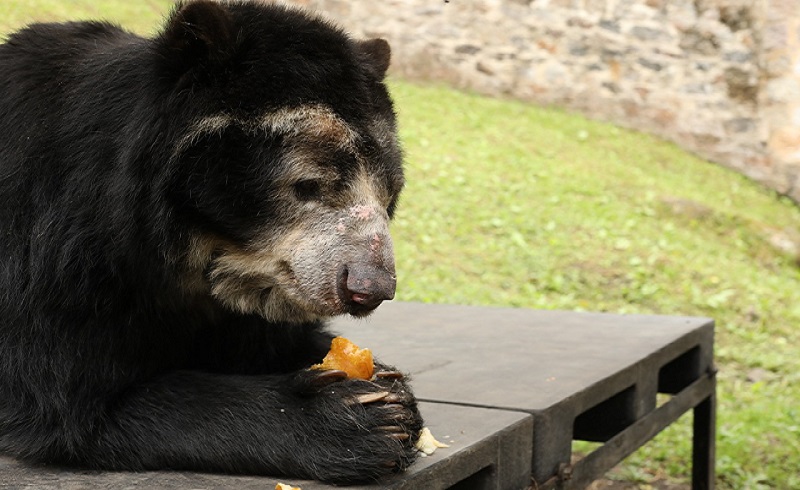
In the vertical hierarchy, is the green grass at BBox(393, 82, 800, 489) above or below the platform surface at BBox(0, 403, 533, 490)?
below

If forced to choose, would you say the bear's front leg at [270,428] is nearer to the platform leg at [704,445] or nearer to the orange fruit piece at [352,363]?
the orange fruit piece at [352,363]

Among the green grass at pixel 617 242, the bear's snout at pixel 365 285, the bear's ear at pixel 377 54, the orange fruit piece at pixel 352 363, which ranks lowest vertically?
the green grass at pixel 617 242

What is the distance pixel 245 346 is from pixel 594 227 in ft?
22.5

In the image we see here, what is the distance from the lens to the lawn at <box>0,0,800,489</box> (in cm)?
579

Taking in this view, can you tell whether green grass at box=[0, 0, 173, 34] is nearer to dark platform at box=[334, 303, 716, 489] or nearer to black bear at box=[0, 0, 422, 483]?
dark platform at box=[334, 303, 716, 489]

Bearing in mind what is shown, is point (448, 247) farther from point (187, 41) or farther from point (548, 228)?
point (187, 41)

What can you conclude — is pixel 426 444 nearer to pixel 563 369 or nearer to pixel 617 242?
pixel 563 369

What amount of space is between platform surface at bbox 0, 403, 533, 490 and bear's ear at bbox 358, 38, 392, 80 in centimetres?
88

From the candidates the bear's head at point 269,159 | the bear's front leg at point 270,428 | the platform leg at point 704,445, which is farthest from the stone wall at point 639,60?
the bear's front leg at point 270,428

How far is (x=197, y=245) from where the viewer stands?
218 cm

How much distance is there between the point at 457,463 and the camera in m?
2.16

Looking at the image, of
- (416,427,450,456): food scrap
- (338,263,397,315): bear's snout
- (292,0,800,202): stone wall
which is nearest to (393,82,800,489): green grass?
(292,0,800,202): stone wall

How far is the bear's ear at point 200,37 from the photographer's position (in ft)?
6.95

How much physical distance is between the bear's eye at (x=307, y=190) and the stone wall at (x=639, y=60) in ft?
35.2
